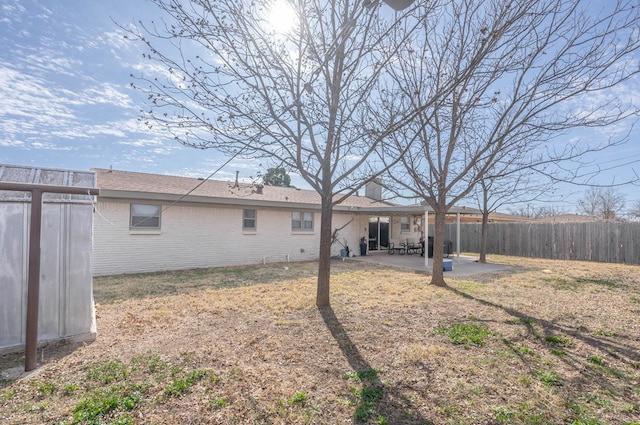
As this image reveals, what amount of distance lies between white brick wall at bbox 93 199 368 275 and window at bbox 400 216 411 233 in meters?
6.00

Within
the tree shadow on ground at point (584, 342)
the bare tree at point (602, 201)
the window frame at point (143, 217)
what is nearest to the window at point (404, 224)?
the tree shadow on ground at point (584, 342)

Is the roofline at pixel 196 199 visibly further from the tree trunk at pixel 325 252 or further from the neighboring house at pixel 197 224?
the tree trunk at pixel 325 252

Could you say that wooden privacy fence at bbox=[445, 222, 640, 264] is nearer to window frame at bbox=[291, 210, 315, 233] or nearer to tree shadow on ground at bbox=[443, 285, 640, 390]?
window frame at bbox=[291, 210, 315, 233]

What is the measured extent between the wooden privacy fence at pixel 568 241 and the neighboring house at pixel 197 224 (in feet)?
26.0

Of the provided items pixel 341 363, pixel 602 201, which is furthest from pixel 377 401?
pixel 602 201

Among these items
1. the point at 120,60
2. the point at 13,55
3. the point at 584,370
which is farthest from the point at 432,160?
the point at 13,55

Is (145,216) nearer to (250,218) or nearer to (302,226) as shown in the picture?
(250,218)

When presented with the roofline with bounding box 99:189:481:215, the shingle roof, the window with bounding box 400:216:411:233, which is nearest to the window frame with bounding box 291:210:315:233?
the roofline with bounding box 99:189:481:215

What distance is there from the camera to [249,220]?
1243cm

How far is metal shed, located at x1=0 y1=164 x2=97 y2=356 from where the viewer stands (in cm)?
379

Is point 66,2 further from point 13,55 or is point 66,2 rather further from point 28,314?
point 28,314

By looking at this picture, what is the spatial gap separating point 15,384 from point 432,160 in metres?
8.46

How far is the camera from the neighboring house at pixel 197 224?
372 inches

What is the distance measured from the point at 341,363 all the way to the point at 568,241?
1684 centimetres
